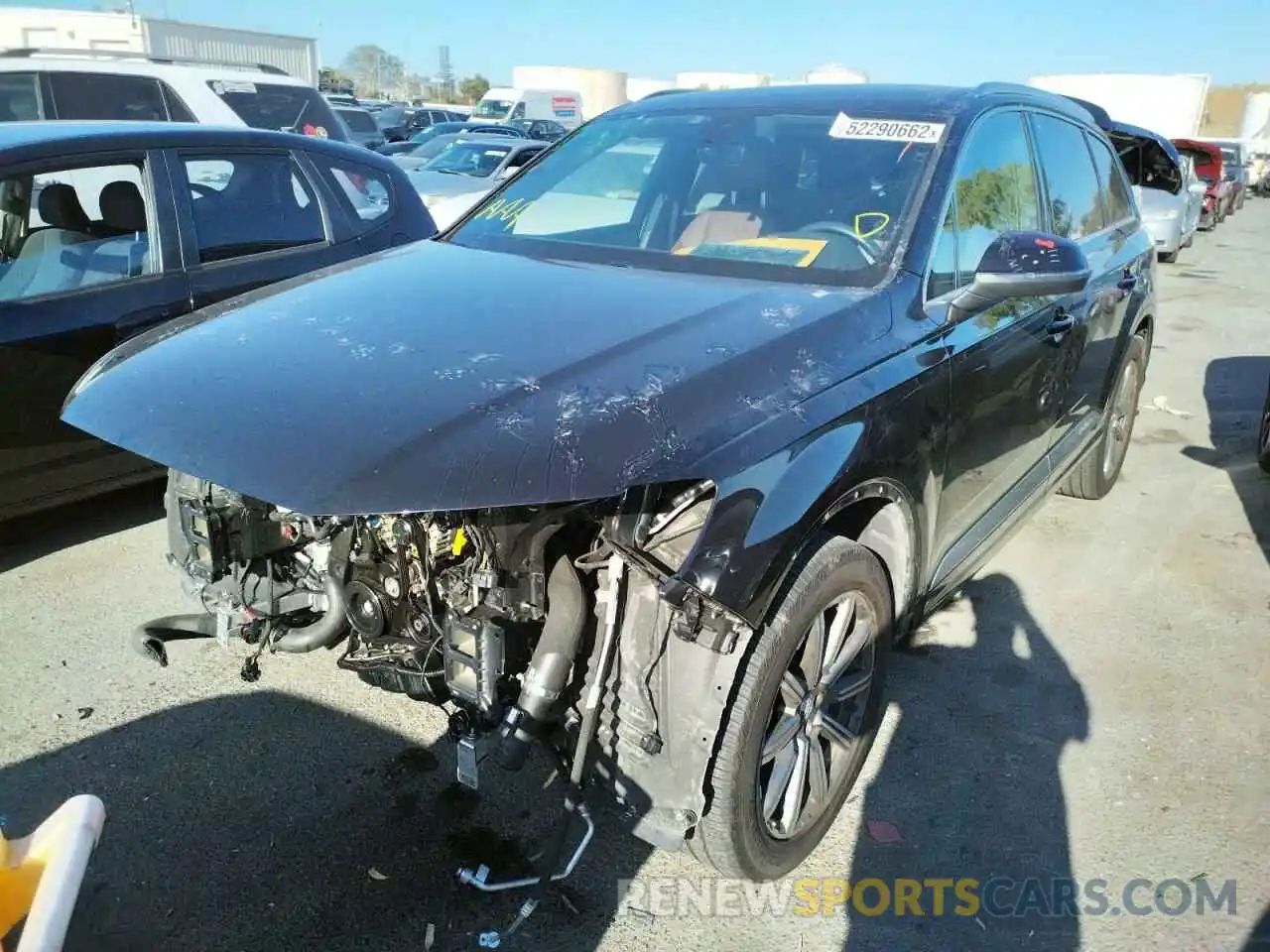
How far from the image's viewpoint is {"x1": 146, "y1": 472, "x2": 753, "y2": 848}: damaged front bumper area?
2.04 metres

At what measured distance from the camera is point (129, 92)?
7.68 metres

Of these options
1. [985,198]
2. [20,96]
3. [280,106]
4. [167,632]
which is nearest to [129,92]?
[20,96]

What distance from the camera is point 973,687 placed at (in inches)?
138

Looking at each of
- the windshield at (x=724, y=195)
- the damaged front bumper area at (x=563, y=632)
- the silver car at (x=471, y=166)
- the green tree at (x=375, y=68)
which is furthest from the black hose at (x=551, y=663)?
the green tree at (x=375, y=68)

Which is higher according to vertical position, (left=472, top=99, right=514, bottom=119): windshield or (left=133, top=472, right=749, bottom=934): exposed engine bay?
(left=472, top=99, right=514, bottom=119): windshield

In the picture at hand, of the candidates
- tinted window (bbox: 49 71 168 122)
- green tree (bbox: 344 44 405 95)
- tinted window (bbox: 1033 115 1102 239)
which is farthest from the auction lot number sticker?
green tree (bbox: 344 44 405 95)

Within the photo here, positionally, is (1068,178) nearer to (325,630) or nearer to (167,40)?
(325,630)

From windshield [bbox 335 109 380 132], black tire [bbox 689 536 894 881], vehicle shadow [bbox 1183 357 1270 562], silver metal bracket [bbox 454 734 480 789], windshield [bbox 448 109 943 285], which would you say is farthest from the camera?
windshield [bbox 335 109 380 132]

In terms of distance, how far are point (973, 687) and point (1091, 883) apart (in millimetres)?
960

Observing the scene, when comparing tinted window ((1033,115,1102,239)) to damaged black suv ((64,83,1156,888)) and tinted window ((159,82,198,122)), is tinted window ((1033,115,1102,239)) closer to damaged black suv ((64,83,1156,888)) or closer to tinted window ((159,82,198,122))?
damaged black suv ((64,83,1156,888))

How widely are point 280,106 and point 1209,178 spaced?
18856 mm

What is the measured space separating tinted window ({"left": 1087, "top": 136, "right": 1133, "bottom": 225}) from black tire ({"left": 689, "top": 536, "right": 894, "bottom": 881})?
9.26 feet

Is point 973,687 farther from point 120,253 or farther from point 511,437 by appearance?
point 120,253

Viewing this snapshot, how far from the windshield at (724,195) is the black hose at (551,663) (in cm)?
114
